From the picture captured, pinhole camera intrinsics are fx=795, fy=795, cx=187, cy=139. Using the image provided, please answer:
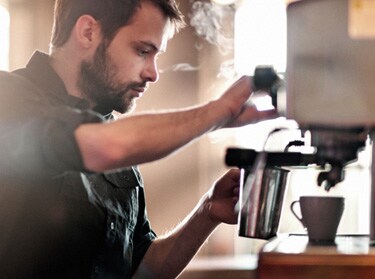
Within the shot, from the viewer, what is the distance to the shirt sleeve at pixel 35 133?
56.2 inches

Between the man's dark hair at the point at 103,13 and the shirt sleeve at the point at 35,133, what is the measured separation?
39 centimetres

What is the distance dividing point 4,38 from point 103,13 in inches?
62.9

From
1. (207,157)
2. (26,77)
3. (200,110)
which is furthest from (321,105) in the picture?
(207,157)

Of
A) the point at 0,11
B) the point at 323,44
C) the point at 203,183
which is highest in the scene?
the point at 0,11

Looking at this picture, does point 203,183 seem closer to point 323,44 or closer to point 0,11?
point 0,11

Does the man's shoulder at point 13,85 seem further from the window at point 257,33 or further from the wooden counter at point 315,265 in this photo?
the window at point 257,33

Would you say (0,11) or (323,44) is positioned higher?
(0,11)

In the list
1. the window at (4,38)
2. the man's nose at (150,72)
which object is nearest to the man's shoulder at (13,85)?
the man's nose at (150,72)

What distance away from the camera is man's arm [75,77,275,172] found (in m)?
1.42

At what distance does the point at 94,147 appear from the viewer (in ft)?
4.66

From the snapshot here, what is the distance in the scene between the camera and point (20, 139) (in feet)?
4.83

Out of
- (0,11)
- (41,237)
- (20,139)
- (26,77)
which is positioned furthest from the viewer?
(0,11)

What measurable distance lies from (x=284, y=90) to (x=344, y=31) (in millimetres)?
159

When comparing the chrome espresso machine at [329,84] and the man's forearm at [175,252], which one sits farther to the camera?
the man's forearm at [175,252]
